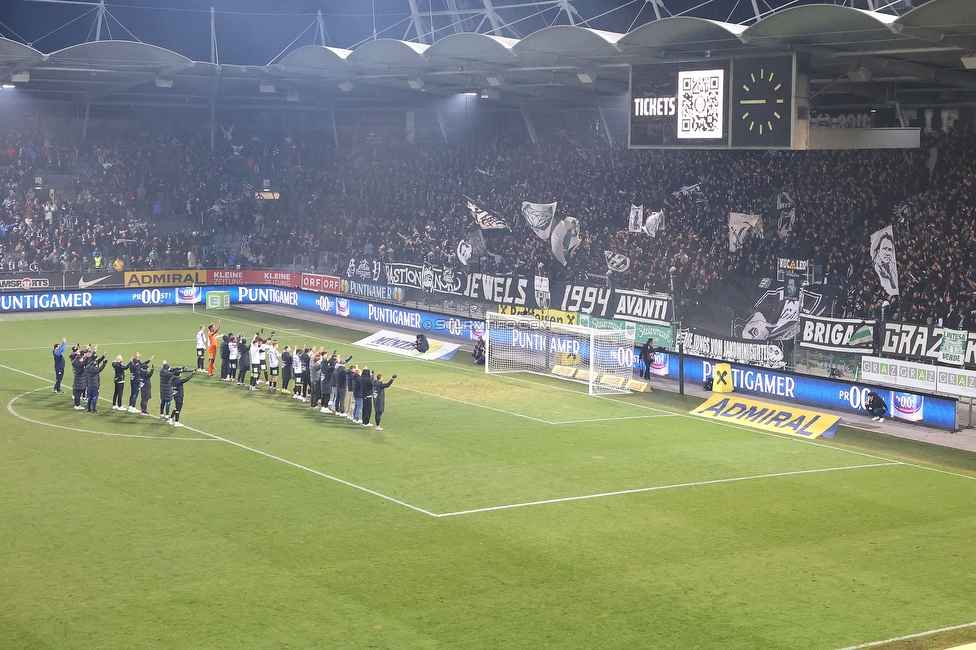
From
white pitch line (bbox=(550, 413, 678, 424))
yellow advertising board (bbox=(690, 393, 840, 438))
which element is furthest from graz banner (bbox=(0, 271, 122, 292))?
yellow advertising board (bbox=(690, 393, 840, 438))

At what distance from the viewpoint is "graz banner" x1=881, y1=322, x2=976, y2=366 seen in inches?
1163

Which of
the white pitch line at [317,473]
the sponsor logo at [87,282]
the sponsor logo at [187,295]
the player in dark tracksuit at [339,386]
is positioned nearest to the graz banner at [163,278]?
the sponsor logo at [187,295]

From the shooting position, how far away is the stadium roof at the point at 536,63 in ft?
92.3

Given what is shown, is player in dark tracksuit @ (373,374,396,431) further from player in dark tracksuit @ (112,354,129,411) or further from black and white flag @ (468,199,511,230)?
black and white flag @ (468,199,511,230)

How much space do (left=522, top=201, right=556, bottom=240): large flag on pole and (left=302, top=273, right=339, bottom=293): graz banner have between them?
355 inches

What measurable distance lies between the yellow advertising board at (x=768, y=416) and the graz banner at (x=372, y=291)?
18.1m

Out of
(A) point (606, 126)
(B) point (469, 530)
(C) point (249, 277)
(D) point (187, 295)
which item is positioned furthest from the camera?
(C) point (249, 277)

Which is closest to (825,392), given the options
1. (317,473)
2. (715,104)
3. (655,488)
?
(715,104)

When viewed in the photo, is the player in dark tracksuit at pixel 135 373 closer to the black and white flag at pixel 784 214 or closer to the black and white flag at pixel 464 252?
the black and white flag at pixel 784 214

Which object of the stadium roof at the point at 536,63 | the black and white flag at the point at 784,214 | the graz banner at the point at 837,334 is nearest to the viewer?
the stadium roof at the point at 536,63

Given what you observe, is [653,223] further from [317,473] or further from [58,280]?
[58,280]

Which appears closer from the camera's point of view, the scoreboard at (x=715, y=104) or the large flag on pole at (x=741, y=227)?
the scoreboard at (x=715, y=104)

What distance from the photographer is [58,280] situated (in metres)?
48.3

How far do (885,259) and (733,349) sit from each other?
235 inches
